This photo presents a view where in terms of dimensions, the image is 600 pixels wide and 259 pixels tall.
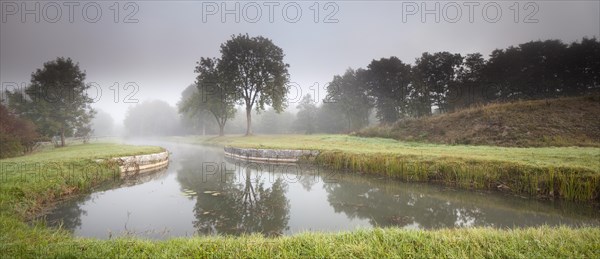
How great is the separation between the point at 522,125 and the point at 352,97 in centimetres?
3181

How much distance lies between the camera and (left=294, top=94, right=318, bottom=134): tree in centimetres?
6326

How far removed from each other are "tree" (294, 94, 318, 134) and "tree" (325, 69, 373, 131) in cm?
952

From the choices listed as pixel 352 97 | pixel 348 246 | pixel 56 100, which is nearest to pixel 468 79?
pixel 352 97

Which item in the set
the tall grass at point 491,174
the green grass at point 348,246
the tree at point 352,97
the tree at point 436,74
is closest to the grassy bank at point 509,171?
the tall grass at point 491,174

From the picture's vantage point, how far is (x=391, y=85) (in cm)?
4638

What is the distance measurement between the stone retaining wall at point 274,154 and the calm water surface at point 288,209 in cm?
609

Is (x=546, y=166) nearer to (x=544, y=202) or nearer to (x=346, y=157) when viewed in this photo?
(x=544, y=202)

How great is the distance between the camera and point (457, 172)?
11648 millimetres

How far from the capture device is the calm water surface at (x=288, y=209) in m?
7.35

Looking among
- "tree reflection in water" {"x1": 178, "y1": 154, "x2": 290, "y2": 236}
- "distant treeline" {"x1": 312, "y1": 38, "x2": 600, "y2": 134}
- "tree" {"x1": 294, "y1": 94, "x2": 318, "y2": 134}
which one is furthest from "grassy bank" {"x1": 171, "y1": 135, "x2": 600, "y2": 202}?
"tree" {"x1": 294, "y1": 94, "x2": 318, "y2": 134}

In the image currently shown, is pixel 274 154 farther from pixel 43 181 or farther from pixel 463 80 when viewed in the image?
pixel 463 80

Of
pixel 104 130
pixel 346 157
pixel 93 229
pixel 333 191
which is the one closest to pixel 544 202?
pixel 333 191

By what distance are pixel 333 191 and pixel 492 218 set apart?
5.53 metres

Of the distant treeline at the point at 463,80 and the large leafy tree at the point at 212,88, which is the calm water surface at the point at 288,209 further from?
the distant treeline at the point at 463,80
